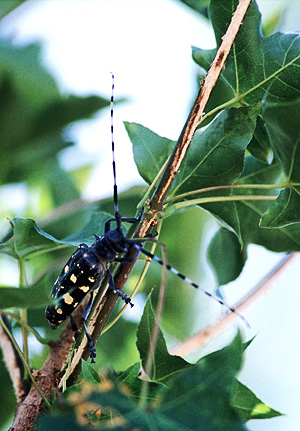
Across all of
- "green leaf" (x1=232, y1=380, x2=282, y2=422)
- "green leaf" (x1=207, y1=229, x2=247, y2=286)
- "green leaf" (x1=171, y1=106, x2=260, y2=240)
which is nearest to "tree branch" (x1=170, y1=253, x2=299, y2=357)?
"green leaf" (x1=207, y1=229, x2=247, y2=286)

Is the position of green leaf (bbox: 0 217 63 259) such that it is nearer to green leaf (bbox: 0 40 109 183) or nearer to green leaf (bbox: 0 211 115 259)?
green leaf (bbox: 0 211 115 259)

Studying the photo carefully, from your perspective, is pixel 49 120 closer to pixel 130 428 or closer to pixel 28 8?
pixel 28 8

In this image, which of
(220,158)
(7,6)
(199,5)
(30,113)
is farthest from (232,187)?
(7,6)

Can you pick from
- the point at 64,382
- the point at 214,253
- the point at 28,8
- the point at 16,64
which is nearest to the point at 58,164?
the point at 16,64

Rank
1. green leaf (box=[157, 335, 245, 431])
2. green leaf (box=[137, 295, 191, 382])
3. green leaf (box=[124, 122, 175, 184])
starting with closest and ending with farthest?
green leaf (box=[157, 335, 245, 431]), green leaf (box=[137, 295, 191, 382]), green leaf (box=[124, 122, 175, 184])

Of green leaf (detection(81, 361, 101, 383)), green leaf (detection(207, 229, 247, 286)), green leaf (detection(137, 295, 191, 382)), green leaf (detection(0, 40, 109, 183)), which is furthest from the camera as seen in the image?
green leaf (detection(0, 40, 109, 183))

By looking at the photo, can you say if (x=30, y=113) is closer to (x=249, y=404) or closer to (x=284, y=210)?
(x=284, y=210)

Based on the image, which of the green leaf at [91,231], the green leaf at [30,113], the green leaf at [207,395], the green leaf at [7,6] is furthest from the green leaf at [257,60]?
the green leaf at [7,6]
